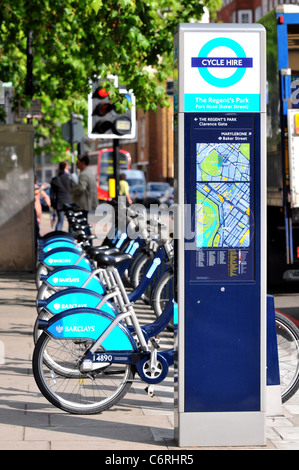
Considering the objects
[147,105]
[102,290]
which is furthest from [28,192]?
[102,290]

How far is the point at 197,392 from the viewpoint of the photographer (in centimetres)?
566

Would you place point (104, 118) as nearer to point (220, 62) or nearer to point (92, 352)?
point (92, 352)

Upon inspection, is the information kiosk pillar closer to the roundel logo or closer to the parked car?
the roundel logo

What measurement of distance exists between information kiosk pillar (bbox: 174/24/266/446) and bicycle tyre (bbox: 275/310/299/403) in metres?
1.02

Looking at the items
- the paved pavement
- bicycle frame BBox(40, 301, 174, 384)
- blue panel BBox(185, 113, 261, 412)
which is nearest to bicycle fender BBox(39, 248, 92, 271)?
the paved pavement

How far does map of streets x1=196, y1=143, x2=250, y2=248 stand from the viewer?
18.5 ft

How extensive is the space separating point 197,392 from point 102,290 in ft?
8.88

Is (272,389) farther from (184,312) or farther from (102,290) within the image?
(102,290)

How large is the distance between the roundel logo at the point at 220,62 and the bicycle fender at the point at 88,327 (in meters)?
1.79

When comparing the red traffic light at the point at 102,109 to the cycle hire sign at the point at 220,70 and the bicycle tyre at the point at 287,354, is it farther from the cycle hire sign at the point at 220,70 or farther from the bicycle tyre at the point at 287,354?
the cycle hire sign at the point at 220,70

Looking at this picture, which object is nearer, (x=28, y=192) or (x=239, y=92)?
(x=239, y=92)

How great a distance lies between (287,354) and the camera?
6742 mm

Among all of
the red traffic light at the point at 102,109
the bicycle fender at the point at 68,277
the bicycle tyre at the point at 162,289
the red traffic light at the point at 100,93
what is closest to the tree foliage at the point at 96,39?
the red traffic light at the point at 100,93

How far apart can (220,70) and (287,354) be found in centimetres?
219
